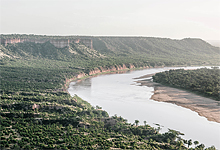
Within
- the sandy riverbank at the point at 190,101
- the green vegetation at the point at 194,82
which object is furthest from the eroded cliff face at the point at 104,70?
the sandy riverbank at the point at 190,101

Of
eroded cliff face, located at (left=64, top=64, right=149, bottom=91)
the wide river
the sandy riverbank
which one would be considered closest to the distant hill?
eroded cliff face, located at (left=64, top=64, right=149, bottom=91)

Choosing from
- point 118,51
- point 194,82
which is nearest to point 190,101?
point 194,82

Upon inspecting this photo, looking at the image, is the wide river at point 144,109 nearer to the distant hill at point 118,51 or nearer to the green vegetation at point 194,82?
the green vegetation at point 194,82

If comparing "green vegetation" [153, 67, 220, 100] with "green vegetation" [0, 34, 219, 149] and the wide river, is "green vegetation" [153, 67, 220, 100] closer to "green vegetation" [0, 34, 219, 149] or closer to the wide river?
the wide river

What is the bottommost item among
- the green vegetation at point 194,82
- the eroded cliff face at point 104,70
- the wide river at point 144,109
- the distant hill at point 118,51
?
the wide river at point 144,109

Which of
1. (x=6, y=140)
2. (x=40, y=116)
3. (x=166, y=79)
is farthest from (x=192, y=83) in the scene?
(x=6, y=140)

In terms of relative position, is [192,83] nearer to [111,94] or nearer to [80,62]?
[111,94]
